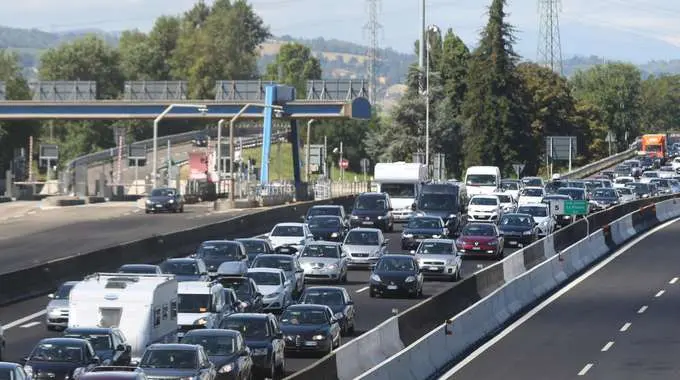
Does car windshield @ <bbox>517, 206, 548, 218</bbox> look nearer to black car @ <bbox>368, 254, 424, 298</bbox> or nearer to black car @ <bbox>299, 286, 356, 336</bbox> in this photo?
black car @ <bbox>368, 254, 424, 298</bbox>

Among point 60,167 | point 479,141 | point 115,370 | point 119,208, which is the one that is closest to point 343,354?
point 115,370

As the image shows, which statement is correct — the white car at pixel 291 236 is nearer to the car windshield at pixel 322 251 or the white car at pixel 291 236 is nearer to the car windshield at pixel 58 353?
the car windshield at pixel 322 251

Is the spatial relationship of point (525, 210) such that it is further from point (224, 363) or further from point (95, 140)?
point (95, 140)

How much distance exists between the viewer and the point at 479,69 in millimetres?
135000

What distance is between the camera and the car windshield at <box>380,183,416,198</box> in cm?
7075

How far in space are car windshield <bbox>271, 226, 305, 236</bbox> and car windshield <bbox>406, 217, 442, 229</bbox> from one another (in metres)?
5.00

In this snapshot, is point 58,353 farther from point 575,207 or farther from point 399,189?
point 399,189

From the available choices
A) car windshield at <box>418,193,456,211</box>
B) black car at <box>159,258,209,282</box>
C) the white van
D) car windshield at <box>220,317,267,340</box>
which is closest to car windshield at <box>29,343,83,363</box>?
car windshield at <box>220,317,267,340</box>

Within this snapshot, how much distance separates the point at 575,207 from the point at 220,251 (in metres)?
26.0

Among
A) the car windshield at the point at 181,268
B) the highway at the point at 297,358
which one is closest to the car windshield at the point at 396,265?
the highway at the point at 297,358

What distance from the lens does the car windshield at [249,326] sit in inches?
1103

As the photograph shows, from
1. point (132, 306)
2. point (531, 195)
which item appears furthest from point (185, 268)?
point (531, 195)

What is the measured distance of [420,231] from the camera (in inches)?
2260

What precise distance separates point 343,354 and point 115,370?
4.05 m
